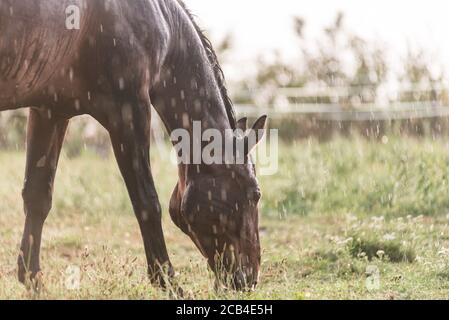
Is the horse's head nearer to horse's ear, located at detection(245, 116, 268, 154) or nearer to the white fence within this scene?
horse's ear, located at detection(245, 116, 268, 154)

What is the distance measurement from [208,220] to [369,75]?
10187 mm

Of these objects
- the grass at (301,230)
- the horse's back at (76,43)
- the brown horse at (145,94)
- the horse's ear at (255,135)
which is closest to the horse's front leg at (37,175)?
the brown horse at (145,94)

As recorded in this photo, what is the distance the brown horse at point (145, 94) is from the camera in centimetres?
529

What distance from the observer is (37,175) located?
6.12 metres

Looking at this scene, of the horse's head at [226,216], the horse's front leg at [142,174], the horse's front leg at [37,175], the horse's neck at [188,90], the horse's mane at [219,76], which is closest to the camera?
the horse's front leg at [142,174]

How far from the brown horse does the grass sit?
355 mm

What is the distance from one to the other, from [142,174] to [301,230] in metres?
3.86

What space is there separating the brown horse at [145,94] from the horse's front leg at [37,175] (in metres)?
0.08

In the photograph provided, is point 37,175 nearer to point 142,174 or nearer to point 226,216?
point 142,174

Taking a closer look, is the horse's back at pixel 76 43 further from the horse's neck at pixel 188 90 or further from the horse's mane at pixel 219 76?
the horse's mane at pixel 219 76

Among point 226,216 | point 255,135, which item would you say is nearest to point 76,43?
point 255,135

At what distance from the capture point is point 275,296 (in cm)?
549
